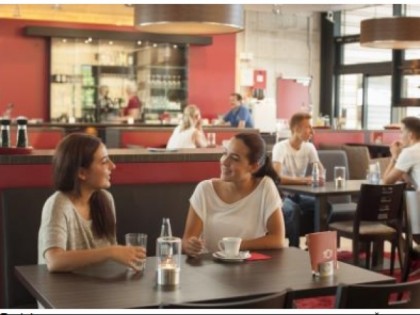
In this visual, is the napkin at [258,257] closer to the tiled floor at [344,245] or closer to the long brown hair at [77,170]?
the long brown hair at [77,170]

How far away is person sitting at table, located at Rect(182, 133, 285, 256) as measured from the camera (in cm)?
347

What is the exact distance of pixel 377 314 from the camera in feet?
7.21

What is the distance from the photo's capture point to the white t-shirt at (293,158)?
642 cm

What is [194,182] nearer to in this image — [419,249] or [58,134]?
[419,249]

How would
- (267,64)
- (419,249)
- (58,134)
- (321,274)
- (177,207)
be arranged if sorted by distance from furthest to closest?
(267,64)
(58,134)
(419,249)
(177,207)
(321,274)

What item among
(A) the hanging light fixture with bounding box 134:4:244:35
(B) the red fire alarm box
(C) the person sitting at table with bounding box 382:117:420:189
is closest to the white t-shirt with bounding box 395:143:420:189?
(C) the person sitting at table with bounding box 382:117:420:189

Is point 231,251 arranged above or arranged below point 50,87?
below

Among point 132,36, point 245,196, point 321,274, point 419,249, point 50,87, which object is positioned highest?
point 132,36

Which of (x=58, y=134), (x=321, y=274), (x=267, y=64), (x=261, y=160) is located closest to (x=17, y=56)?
(x=58, y=134)

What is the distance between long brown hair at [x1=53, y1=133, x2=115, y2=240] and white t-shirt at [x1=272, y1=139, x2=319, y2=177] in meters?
3.46

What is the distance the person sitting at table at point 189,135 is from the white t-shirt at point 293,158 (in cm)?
209

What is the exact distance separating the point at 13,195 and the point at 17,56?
31.5ft

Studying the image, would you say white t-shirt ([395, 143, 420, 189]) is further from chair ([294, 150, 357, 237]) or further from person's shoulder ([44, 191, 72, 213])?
person's shoulder ([44, 191, 72, 213])

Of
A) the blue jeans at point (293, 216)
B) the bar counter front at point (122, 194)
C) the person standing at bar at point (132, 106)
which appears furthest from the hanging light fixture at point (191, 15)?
the person standing at bar at point (132, 106)
